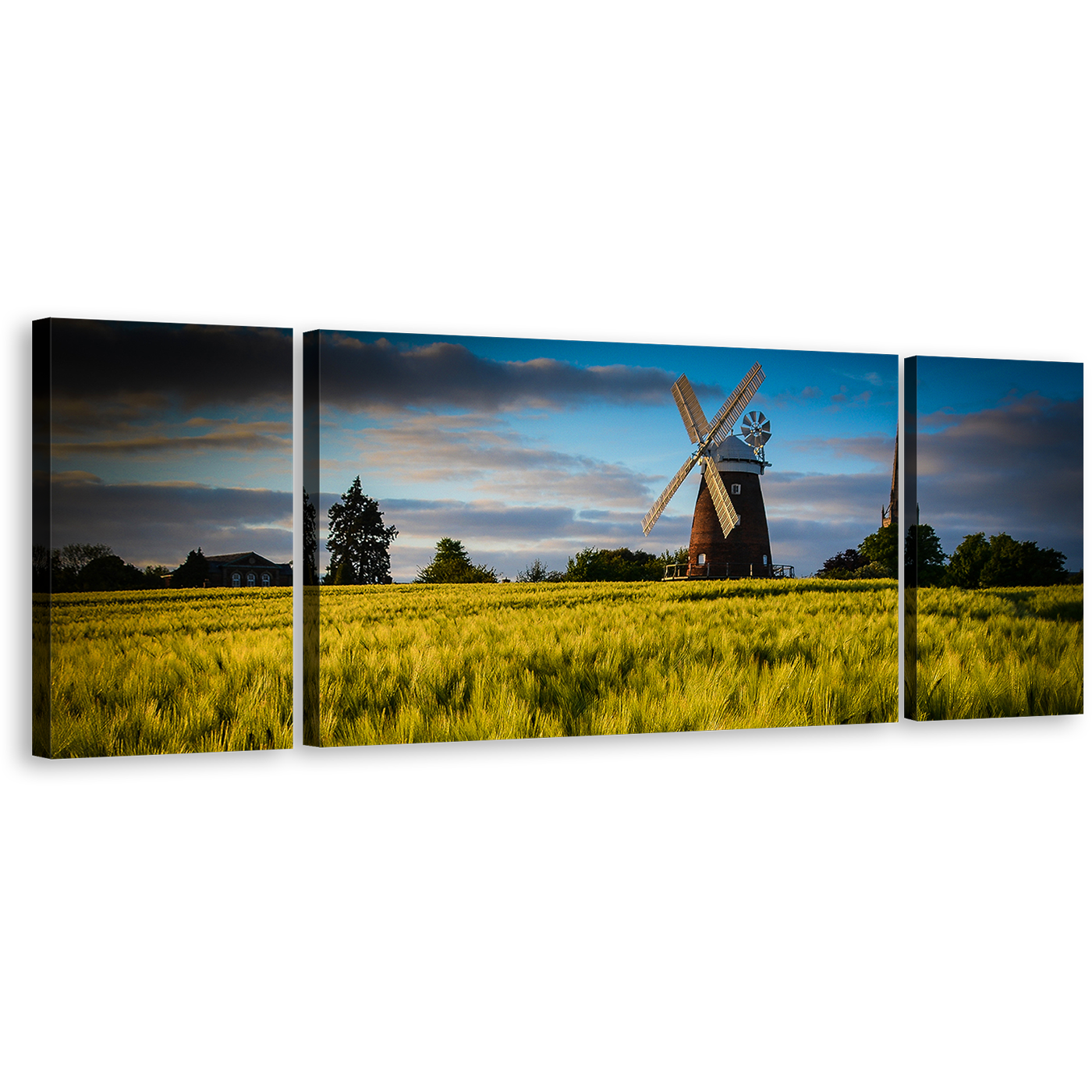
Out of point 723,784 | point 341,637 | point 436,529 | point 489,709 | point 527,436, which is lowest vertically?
point 723,784

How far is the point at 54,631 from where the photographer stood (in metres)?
5.77

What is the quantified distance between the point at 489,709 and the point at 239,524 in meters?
1.78

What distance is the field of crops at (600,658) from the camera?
20.1 feet

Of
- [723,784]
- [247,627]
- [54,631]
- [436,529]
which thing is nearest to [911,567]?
[723,784]

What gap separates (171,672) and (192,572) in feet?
1.86

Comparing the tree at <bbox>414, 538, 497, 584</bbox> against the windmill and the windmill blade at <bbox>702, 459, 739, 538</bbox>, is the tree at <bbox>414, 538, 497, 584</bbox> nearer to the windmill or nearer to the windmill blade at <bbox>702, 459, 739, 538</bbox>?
the windmill

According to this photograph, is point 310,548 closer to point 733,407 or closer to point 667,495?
point 667,495

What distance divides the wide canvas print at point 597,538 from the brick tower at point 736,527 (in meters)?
0.01

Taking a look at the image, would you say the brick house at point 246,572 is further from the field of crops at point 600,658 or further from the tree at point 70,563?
the tree at point 70,563

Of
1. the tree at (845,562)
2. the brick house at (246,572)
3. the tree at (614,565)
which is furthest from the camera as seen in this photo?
the tree at (845,562)

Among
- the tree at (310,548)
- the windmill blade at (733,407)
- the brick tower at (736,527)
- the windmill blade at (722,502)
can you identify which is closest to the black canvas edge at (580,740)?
the windmill blade at (733,407)

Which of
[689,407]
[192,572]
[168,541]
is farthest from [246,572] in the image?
[689,407]

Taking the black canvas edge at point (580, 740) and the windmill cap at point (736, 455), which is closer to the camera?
the black canvas edge at point (580, 740)

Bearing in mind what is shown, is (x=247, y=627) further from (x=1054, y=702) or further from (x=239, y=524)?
(x=1054, y=702)
